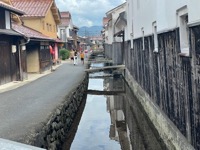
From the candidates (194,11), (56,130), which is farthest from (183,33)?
(56,130)

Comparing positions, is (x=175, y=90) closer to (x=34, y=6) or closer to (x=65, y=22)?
(x=34, y=6)

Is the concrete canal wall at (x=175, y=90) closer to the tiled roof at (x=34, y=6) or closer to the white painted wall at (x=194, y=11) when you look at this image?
the white painted wall at (x=194, y=11)

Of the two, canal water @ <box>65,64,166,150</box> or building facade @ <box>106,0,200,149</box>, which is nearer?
building facade @ <box>106,0,200,149</box>

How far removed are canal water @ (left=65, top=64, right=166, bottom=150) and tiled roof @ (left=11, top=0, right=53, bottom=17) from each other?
13.6m

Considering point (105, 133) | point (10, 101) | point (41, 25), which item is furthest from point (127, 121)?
point (41, 25)

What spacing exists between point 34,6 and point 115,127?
2211 centimetres

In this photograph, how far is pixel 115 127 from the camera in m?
13.6

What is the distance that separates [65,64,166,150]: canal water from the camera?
425 inches

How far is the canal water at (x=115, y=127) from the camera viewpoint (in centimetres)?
1080

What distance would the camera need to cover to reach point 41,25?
3061 centimetres

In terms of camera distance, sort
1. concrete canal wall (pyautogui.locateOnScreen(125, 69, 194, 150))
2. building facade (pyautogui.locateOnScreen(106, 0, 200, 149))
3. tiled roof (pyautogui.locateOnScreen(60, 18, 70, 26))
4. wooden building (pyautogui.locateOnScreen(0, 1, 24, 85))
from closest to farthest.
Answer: building facade (pyautogui.locateOnScreen(106, 0, 200, 149)), concrete canal wall (pyautogui.locateOnScreen(125, 69, 194, 150)), wooden building (pyautogui.locateOnScreen(0, 1, 24, 85)), tiled roof (pyautogui.locateOnScreen(60, 18, 70, 26))

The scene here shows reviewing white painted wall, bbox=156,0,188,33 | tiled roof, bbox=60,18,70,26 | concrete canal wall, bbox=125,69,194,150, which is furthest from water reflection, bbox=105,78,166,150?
tiled roof, bbox=60,18,70,26

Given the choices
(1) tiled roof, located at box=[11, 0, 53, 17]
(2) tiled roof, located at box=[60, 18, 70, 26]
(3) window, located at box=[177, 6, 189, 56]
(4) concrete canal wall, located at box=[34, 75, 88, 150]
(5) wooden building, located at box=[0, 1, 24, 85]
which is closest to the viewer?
(3) window, located at box=[177, 6, 189, 56]

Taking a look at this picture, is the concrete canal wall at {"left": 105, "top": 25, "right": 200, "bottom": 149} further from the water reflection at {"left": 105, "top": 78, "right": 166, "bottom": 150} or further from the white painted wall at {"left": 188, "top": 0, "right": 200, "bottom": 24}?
the water reflection at {"left": 105, "top": 78, "right": 166, "bottom": 150}
